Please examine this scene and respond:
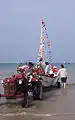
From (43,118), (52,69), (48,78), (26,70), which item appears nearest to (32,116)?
(43,118)

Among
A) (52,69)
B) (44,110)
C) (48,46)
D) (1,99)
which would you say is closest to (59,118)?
(44,110)

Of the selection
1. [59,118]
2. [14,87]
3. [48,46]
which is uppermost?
[48,46]

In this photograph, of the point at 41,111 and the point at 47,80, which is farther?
the point at 47,80

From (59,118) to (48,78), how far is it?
753 cm

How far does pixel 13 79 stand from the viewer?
10.4m

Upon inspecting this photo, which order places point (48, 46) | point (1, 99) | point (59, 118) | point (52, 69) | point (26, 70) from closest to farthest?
1. point (59, 118)
2. point (26, 70)
3. point (1, 99)
4. point (52, 69)
5. point (48, 46)

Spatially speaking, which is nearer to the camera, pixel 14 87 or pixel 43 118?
pixel 43 118

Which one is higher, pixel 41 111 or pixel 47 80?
pixel 47 80

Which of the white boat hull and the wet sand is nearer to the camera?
the wet sand

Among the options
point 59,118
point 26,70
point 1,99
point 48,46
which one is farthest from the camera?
point 48,46

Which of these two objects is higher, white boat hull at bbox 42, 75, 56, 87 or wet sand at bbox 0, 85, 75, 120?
white boat hull at bbox 42, 75, 56, 87

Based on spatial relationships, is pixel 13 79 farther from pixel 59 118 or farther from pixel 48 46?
pixel 48 46

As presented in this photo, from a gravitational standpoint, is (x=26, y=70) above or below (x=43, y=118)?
above

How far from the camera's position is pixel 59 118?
830cm
